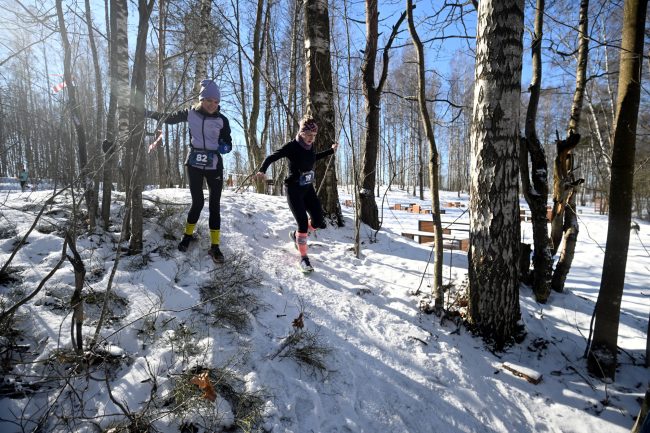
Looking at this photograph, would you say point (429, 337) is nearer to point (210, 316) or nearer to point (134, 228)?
point (210, 316)

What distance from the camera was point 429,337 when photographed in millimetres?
2844

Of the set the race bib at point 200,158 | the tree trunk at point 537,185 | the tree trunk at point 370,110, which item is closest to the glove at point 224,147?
the race bib at point 200,158

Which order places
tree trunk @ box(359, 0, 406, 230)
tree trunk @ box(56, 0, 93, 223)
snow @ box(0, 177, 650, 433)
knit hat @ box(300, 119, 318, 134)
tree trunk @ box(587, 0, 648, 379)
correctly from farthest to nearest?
tree trunk @ box(359, 0, 406, 230) → knit hat @ box(300, 119, 318, 134) → tree trunk @ box(56, 0, 93, 223) → tree trunk @ box(587, 0, 648, 379) → snow @ box(0, 177, 650, 433)

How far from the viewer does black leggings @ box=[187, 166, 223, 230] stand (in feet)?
11.3

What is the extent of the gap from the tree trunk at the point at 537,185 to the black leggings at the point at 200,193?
131 inches

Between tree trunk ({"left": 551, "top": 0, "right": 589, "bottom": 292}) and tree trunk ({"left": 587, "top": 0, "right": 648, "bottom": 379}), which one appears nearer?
tree trunk ({"left": 587, "top": 0, "right": 648, "bottom": 379})

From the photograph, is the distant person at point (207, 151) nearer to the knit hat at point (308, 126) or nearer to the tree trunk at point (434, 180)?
the knit hat at point (308, 126)

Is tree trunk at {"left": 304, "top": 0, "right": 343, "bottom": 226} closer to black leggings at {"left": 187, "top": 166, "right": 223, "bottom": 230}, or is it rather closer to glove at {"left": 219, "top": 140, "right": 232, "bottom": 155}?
glove at {"left": 219, "top": 140, "right": 232, "bottom": 155}

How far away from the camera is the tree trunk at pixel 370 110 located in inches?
203

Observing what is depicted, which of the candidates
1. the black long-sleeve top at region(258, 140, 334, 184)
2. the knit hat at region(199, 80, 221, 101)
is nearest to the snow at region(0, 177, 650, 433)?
the black long-sleeve top at region(258, 140, 334, 184)

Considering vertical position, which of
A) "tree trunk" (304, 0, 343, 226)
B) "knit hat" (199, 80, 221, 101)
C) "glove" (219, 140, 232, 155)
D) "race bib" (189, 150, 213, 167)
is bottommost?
"race bib" (189, 150, 213, 167)

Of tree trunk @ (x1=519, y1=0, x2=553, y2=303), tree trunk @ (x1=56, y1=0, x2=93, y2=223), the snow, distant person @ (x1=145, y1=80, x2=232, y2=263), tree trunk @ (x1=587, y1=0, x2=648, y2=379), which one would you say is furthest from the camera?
tree trunk @ (x1=56, y1=0, x2=93, y2=223)

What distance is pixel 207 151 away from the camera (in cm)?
340

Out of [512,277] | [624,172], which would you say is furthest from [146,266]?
[624,172]
